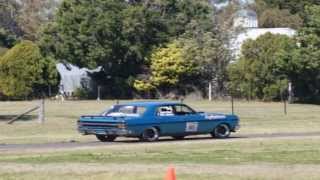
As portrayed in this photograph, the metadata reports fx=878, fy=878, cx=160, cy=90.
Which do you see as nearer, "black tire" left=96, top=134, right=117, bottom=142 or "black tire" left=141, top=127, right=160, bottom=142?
"black tire" left=141, top=127, right=160, bottom=142

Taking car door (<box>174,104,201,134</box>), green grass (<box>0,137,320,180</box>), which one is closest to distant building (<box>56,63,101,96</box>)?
car door (<box>174,104,201,134</box>)

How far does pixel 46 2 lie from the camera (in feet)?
435

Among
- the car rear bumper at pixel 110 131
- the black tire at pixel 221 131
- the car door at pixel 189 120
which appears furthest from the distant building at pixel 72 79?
the car rear bumper at pixel 110 131

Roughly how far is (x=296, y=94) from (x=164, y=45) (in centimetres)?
1352

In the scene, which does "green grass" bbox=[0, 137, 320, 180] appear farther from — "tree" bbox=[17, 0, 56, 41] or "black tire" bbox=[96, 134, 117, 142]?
"tree" bbox=[17, 0, 56, 41]

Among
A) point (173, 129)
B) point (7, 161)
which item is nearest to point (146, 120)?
point (173, 129)

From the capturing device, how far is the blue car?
30203 millimetres

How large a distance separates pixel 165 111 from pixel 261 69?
45060mm

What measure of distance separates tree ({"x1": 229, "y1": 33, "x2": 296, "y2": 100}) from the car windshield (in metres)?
42.5

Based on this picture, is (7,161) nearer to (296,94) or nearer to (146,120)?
(146,120)

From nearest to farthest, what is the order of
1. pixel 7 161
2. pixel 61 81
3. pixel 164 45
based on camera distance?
pixel 7 161 < pixel 164 45 < pixel 61 81

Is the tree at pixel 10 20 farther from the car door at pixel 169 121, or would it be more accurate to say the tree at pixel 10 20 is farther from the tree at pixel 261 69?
the car door at pixel 169 121

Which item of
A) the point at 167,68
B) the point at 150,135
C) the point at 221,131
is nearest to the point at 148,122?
the point at 150,135

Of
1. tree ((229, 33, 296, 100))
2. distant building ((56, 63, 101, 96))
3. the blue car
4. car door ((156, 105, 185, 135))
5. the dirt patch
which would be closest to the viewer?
the dirt patch
